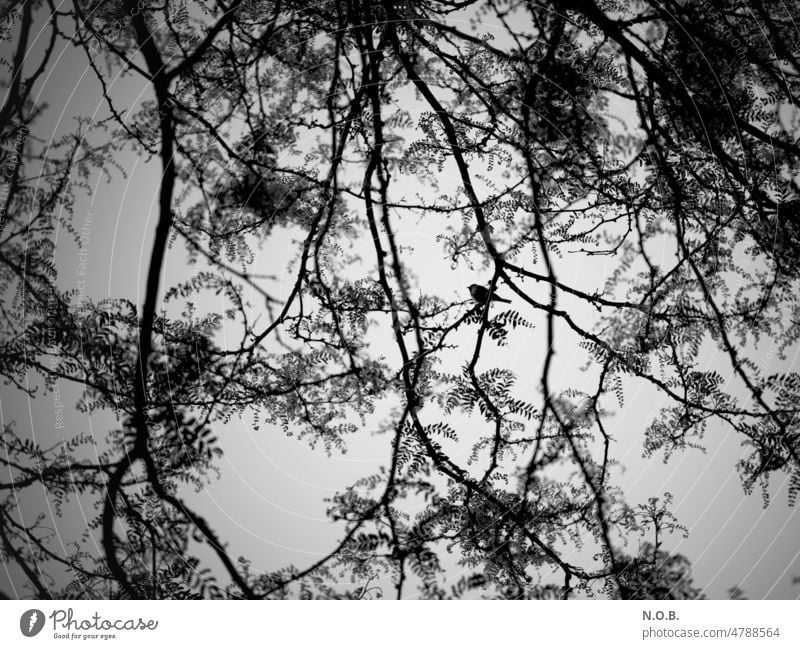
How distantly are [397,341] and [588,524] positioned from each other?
1.65 ft

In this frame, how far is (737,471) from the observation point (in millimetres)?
875

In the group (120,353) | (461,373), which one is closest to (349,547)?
(461,373)

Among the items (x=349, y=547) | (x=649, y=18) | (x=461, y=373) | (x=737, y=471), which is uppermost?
(x=649, y=18)

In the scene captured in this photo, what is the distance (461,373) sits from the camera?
83cm

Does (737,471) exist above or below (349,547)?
above

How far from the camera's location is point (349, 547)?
80cm

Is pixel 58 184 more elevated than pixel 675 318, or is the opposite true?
pixel 58 184

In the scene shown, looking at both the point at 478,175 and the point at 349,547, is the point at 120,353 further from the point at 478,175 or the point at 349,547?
the point at 478,175
